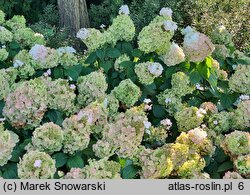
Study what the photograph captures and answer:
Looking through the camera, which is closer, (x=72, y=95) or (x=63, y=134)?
(x=63, y=134)

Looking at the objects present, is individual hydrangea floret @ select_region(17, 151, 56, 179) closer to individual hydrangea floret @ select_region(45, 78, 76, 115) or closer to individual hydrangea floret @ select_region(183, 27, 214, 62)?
individual hydrangea floret @ select_region(45, 78, 76, 115)

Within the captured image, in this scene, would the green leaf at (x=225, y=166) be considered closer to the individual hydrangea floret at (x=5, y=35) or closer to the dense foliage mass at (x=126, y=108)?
the dense foliage mass at (x=126, y=108)

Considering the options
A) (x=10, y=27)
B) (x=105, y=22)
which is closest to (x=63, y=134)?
(x=10, y=27)

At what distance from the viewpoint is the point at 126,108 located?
3.15m

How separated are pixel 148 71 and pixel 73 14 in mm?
2743

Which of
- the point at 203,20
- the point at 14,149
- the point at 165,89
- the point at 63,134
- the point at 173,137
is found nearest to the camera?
the point at 63,134

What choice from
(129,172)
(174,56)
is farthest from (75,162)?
(174,56)

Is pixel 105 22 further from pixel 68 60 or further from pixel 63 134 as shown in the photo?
pixel 63 134

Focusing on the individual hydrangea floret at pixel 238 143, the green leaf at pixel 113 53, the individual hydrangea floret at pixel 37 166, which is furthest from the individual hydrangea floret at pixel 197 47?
the individual hydrangea floret at pixel 37 166

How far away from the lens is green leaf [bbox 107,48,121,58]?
3391 mm

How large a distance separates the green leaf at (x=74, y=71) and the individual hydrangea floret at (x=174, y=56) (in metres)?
0.52

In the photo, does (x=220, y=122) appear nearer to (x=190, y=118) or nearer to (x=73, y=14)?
(x=190, y=118)
